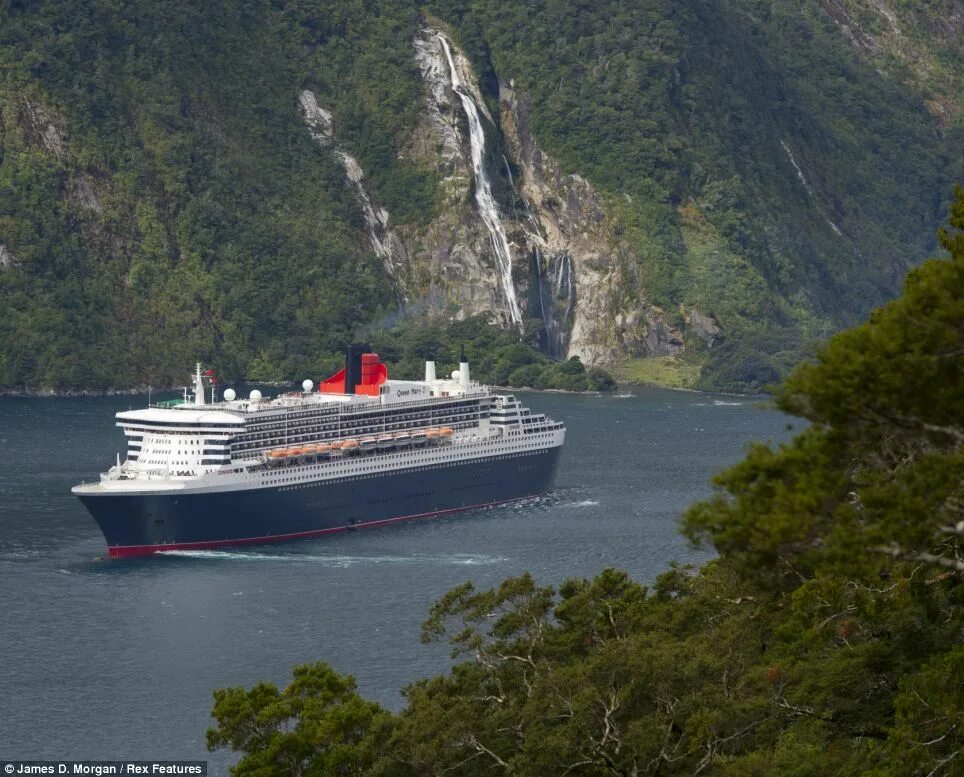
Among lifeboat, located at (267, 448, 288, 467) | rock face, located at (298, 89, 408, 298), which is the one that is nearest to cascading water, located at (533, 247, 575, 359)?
rock face, located at (298, 89, 408, 298)

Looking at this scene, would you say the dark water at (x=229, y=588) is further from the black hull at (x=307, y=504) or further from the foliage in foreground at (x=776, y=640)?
the foliage in foreground at (x=776, y=640)

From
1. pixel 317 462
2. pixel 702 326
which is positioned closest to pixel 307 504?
pixel 317 462

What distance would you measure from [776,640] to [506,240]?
15306 centimetres

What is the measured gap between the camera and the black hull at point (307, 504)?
281 ft

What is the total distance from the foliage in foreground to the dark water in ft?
45.8

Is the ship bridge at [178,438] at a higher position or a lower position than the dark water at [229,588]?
higher

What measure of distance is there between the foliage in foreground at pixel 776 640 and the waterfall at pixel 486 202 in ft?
468

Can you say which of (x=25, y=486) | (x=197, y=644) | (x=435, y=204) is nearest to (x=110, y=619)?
(x=197, y=644)

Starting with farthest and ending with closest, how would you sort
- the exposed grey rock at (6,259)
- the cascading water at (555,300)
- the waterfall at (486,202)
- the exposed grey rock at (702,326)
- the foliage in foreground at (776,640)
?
the cascading water at (555,300) < the waterfall at (486,202) < the exposed grey rock at (702,326) < the exposed grey rock at (6,259) < the foliage in foreground at (776,640)

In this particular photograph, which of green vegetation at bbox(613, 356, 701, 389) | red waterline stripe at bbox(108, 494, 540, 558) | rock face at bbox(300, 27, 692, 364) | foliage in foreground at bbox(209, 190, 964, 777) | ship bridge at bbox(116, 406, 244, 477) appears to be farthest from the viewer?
rock face at bbox(300, 27, 692, 364)

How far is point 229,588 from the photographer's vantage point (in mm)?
78188

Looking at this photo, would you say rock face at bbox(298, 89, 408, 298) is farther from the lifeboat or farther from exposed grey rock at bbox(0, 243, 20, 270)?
the lifeboat

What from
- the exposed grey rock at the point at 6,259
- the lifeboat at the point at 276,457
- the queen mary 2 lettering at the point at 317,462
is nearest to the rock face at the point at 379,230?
the exposed grey rock at the point at 6,259

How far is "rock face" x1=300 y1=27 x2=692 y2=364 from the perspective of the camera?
186 meters
